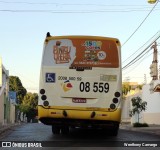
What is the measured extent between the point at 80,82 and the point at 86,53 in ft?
3.59

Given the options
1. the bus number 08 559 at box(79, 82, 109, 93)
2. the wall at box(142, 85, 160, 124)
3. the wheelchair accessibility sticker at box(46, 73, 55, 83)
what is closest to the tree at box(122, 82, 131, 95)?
the wall at box(142, 85, 160, 124)

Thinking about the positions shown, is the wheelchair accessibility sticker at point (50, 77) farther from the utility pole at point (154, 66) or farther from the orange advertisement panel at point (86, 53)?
the utility pole at point (154, 66)

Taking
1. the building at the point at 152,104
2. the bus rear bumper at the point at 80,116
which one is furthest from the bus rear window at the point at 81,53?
the building at the point at 152,104

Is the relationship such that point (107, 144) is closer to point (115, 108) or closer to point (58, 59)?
point (115, 108)

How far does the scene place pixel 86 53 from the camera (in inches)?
609

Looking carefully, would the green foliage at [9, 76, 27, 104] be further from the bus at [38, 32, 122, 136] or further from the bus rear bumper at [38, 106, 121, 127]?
the bus rear bumper at [38, 106, 121, 127]

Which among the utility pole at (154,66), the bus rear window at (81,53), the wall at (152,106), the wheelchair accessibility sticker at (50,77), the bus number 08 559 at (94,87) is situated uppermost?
the utility pole at (154,66)

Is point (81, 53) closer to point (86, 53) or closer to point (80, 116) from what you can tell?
point (86, 53)

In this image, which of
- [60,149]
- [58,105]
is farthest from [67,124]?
[60,149]

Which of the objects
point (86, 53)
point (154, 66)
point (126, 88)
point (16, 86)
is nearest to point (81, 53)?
point (86, 53)

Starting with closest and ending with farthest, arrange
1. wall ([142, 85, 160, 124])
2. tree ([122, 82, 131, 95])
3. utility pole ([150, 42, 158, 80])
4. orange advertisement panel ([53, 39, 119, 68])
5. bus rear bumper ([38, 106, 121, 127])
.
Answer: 1. bus rear bumper ([38, 106, 121, 127])
2. orange advertisement panel ([53, 39, 119, 68])
3. utility pole ([150, 42, 158, 80])
4. wall ([142, 85, 160, 124])
5. tree ([122, 82, 131, 95])

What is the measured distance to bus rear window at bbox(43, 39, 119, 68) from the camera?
1530cm

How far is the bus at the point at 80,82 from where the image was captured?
15.0 m

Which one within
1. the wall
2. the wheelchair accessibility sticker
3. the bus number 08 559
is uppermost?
the wheelchair accessibility sticker
